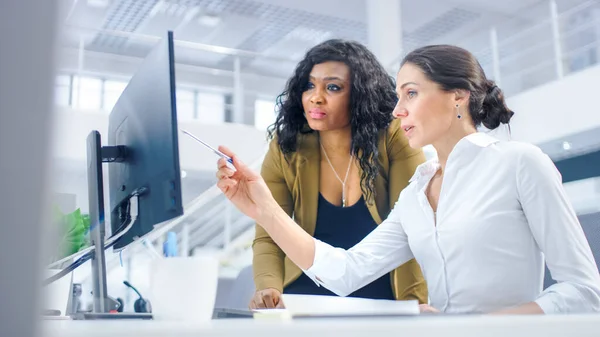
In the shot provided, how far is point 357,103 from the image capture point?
147cm

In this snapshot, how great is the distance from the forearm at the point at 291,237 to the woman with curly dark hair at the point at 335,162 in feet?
0.63

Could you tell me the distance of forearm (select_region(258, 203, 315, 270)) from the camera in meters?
1.15

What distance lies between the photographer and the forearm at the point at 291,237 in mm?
1151

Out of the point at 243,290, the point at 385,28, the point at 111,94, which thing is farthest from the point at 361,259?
the point at 111,94

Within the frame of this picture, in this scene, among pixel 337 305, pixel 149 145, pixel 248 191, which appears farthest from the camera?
pixel 248 191

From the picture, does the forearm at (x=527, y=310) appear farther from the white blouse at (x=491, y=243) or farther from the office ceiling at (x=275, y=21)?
the office ceiling at (x=275, y=21)

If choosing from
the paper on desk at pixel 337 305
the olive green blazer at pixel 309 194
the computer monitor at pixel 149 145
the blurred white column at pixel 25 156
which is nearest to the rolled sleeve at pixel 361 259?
the olive green blazer at pixel 309 194

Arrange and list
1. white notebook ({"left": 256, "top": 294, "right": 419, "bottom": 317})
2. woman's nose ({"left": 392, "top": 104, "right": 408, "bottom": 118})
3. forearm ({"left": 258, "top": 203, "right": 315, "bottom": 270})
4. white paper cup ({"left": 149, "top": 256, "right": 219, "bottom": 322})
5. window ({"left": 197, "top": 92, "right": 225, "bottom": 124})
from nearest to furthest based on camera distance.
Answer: white notebook ({"left": 256, "top": 294, "right": 419, "bottom": 317})
white paper cup ({"left": 149, "top": 256, "right": 219, "bottom": 322})
forearm ({"left": 258, "top": 203, "right": 315, "bottom": 270})
woman's nose ({"left": 392, "top": 104, "right": 408, "bottom": 118})
window ({"left": 197, "top": 92, "right": 225, "bottom": 124})

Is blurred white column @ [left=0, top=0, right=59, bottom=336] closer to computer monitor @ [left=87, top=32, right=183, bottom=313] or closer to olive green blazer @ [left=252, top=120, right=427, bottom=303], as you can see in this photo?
computer monitor @ [left=87, top=32, right=183, bottom=313]

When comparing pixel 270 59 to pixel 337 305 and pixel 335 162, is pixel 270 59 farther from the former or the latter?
pixel 337 305

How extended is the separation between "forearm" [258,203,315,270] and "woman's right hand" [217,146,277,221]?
1.1 inches

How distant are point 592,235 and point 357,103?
578 mm

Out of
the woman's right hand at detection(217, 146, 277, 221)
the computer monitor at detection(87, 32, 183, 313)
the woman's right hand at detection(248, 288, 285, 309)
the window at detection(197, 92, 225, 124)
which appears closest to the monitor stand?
the computer monitor at detection(87, 32, 183, 313)

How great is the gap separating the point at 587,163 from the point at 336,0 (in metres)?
3.07
